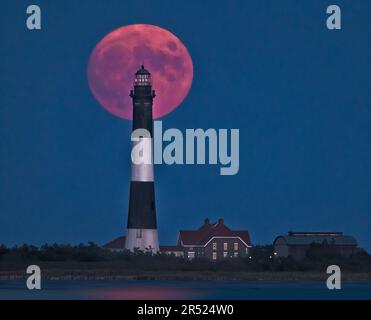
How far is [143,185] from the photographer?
214ft

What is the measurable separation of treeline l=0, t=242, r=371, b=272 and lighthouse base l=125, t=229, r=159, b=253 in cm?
28

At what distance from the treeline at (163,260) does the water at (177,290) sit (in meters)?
0.69

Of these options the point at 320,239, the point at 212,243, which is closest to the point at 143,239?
the point at 212,243

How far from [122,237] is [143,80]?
7.36 metres

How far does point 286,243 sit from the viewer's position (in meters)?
70.8

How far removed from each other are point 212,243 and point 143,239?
21.2 ft

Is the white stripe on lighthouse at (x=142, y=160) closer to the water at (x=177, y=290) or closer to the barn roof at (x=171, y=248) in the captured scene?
the water at (x=177, y=290)

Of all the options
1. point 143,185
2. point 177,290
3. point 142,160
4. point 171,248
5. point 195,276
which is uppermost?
point 142,160

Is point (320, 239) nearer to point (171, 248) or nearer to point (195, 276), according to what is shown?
point (171, 248)

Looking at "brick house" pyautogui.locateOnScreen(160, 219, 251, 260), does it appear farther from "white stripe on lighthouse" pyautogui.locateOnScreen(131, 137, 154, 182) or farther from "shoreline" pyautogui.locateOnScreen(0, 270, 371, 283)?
"white stripe on lighthouse" pyautogui.locateOnScreen(131, 137, 154, 182)
